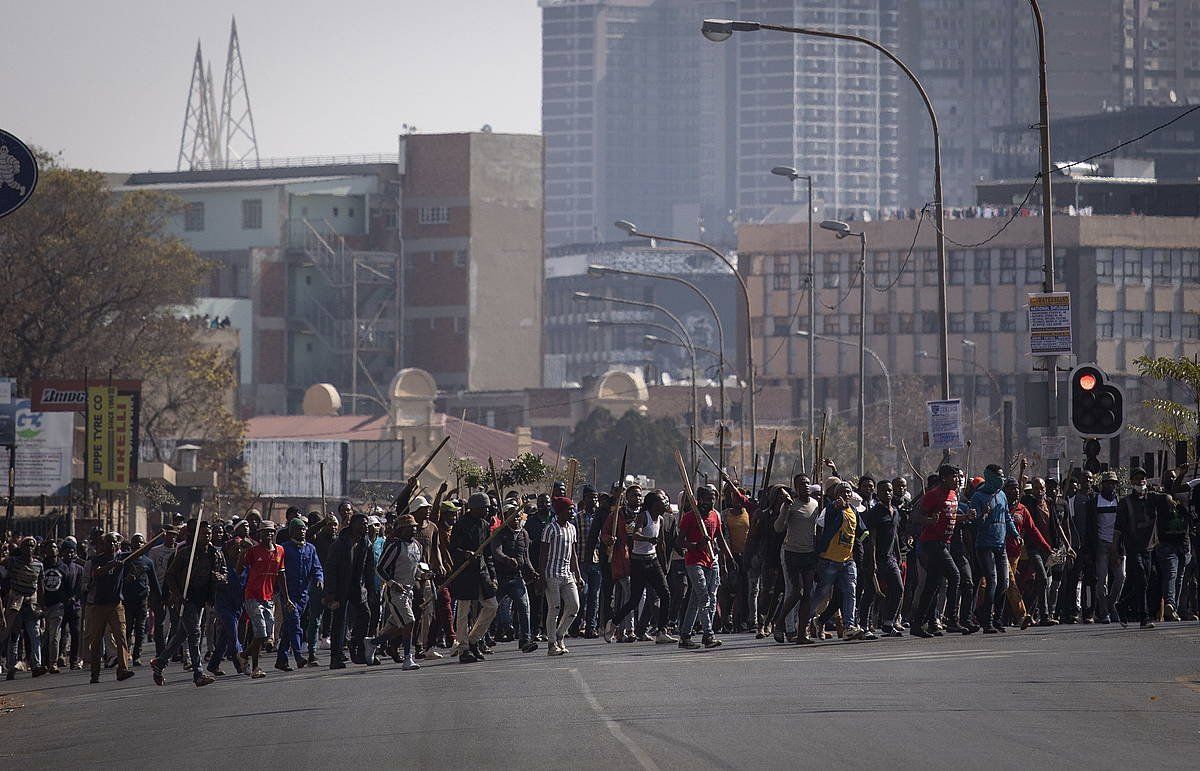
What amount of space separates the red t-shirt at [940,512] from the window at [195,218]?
326ft

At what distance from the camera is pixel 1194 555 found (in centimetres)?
2258

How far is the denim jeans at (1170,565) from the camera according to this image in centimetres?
2169

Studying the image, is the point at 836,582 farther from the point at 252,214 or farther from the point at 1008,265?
the point at 1008,265

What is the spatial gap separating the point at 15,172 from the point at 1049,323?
42.4 feet

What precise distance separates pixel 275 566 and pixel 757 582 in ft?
20.1

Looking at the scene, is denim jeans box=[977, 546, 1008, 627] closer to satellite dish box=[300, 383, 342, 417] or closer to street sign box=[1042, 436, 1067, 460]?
street sign box=[1042, 436, 1067, 460]

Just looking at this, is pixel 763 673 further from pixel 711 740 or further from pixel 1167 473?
pixel 1167 473

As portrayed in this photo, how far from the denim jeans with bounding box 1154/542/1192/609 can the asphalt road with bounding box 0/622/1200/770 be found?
3.48ft

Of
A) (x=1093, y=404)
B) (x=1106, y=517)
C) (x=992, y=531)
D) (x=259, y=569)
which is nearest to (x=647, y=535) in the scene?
(x=992, y=531)

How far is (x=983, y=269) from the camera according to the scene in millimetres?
119562

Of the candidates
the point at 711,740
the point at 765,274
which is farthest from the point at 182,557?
the point at 765,274

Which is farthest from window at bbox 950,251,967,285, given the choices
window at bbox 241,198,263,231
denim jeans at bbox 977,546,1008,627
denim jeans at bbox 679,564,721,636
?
denim jeans at bbox 679,564,721,636

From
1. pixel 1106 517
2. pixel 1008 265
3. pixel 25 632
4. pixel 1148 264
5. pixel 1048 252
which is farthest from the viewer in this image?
pixel 1008 265

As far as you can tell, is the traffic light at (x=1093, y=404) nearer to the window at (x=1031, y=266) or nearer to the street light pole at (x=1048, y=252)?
the street light pole at (x=1048, y=252)
